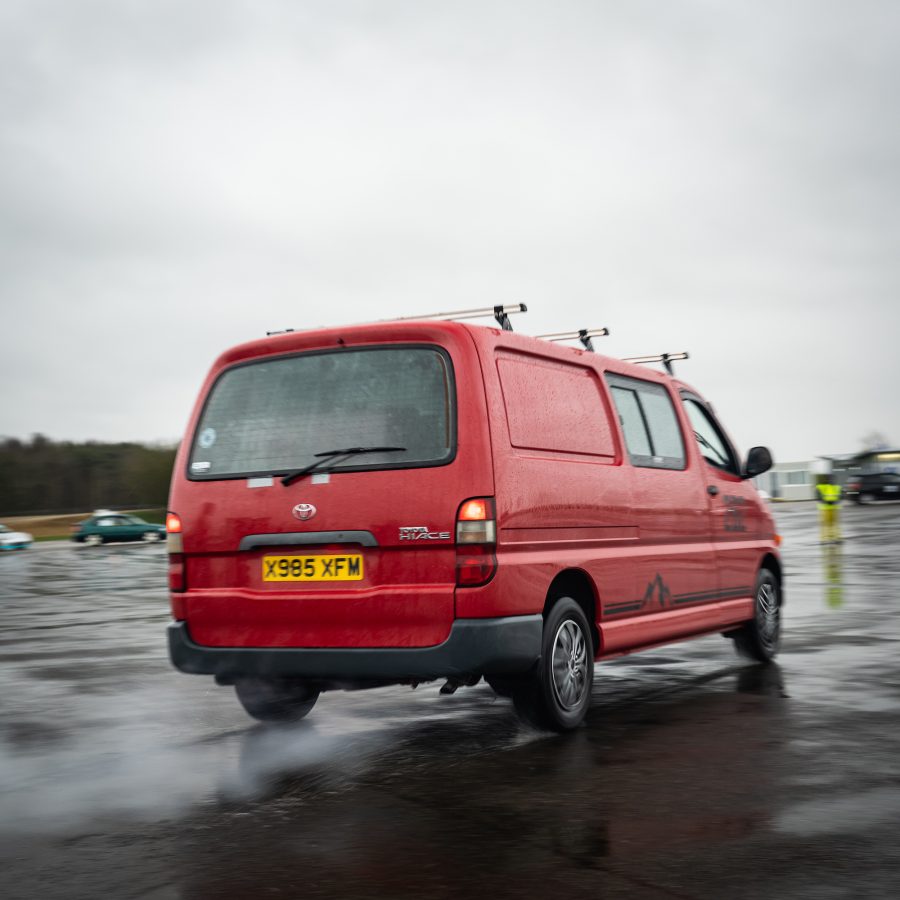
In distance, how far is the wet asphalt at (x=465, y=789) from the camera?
4.10 metres

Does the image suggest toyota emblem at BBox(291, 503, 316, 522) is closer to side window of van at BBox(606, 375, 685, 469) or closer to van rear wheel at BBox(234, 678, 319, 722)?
van rear wheel at BBox(234, 678, 319, 722)

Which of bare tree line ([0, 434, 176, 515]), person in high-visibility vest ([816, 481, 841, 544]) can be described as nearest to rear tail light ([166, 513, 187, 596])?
person in high-visibility vest ([816, 481, 841, 544])

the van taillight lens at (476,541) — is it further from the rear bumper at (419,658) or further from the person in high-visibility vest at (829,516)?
the person in high-visibility vest at (829,516)

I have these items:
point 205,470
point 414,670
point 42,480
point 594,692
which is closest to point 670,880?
point 414,670

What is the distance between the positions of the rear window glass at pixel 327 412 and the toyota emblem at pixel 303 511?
21cm

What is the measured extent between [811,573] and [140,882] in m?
15.5

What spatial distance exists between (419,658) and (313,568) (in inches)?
27.9

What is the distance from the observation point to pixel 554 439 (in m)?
6.62

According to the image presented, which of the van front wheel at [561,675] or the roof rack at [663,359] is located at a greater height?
the roof rack at [663,359]

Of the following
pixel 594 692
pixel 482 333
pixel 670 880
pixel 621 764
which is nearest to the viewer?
pixel 670 880

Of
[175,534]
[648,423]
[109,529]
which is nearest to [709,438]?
[648,423]

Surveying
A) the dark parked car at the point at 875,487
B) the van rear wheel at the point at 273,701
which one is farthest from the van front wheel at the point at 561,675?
the dark parked car at the point at 875,487

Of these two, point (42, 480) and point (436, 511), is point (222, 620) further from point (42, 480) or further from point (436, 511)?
point (42, 480)

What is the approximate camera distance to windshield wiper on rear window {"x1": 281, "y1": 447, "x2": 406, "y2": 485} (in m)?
6.11
